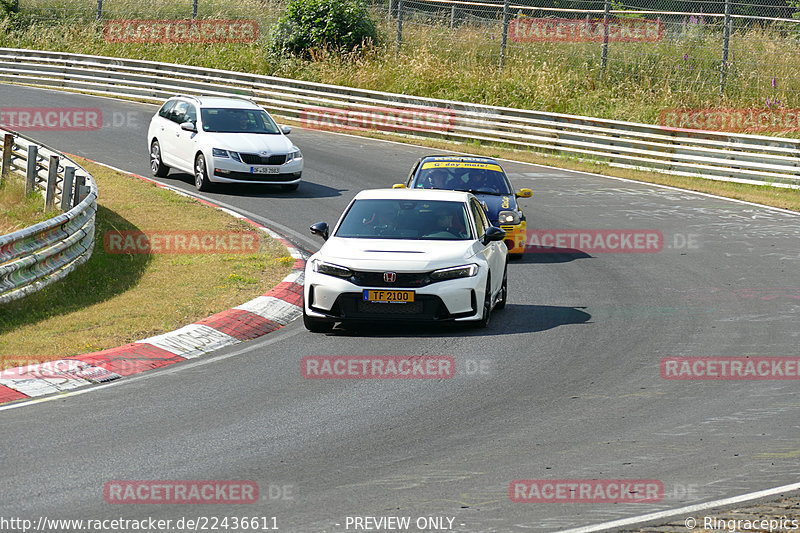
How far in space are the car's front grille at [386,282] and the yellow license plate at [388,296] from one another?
8 cm

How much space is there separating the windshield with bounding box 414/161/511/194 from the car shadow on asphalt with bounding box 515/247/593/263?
108cm

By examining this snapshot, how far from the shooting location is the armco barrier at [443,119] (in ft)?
82.7

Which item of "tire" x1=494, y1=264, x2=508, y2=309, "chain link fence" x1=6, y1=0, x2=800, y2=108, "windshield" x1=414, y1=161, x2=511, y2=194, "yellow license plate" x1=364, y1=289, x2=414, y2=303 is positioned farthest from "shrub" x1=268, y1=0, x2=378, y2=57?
"yellow license plate" x1=364, y1=289, x2=414, y2=303

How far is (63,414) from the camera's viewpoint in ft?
28.2

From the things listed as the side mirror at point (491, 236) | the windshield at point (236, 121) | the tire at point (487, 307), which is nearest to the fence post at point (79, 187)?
the windshield at point (236, 121)

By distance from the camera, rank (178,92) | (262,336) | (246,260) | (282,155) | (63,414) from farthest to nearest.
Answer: (178,92) → (282,155) → (246,260) → (262,336) → (63,414)

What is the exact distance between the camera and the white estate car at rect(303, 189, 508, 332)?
1148 cm

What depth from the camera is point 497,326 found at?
12344mm

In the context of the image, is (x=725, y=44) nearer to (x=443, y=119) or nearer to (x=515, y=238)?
(x=443, y=119)

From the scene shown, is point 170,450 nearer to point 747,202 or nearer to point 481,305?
point 481,305

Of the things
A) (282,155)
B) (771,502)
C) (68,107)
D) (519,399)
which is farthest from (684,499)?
(68,107)

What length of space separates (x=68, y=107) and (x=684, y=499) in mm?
28072

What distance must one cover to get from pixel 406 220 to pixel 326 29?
2497 cm

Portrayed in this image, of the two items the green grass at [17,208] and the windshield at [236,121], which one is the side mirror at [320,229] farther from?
the windshield at [236,121]
